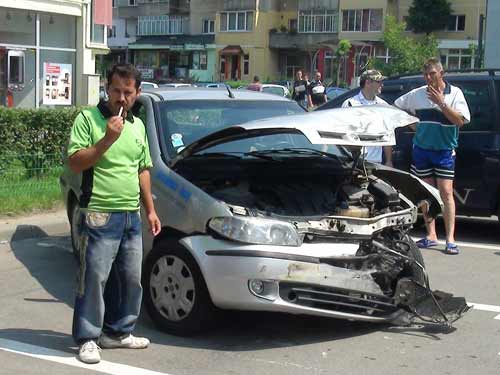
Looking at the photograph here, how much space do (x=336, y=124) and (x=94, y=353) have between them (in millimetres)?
2220

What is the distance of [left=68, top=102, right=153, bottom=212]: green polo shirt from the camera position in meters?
4.78

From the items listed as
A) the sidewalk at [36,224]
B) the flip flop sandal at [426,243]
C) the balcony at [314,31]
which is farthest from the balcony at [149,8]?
the flip flop sandal at [426,243]

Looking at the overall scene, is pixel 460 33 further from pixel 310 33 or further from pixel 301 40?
pixel 301 40

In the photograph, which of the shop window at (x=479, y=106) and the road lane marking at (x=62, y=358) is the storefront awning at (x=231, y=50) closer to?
the shop window at (x=479, y=106)

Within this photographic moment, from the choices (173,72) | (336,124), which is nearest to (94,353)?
(336,124)

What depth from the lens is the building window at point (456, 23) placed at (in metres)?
55.1

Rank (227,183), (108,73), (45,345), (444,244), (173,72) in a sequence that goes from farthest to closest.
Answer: (173,72)
(444,244)
(227,183)
(45,345)
(108,73)

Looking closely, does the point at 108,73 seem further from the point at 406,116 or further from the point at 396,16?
the point at 396,16

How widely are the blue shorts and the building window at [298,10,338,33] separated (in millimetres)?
53784

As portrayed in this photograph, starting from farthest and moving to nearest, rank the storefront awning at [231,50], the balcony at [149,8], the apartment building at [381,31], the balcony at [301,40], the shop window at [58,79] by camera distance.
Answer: the balcony at [149,8]
the storefront awning at [231,50]
the balcony at [301,40]
the apartment building at [381,31]
the shop window at [58,79]

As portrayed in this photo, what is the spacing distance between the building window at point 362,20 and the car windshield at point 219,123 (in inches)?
2109

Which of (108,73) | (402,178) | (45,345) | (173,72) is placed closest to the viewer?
(108,73)

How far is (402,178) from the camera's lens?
6.54 m

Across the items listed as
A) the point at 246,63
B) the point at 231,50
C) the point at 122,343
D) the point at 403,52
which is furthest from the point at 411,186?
the point at 231,50
